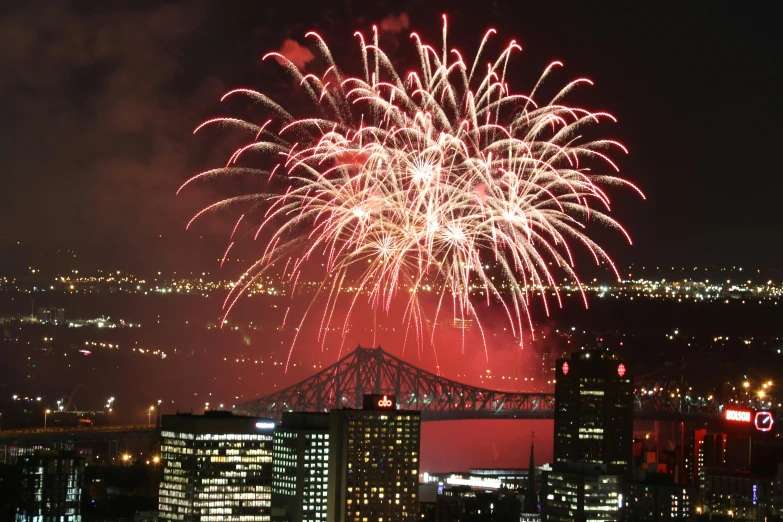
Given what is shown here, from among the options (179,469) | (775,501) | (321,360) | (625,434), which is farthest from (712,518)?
(321,360)

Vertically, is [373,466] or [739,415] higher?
[739,415]

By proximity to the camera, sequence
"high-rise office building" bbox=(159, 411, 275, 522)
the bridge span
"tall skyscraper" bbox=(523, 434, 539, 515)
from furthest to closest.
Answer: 1. the bridge span
2. "tall skyscraper" bbox=(523, 434, 539, 515)
3. "high-rise office building" bbox=(159, 411, 275, 522)

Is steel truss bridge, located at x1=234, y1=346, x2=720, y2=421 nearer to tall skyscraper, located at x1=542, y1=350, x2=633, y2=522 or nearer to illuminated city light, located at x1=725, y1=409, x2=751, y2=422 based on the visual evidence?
illuminated city light, located at x1=725, y1=409, x2=751, y2=422

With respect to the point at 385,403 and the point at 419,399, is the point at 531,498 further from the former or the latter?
the point at 419,399

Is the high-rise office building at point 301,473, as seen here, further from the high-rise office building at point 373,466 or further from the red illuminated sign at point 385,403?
the red illuminated sign at point 385,403

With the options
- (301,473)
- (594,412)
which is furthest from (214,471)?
(594,412)

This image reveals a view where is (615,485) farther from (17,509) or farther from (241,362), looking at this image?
(241,362)

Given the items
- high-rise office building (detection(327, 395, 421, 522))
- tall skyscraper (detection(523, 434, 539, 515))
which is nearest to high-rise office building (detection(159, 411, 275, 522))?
high-rise office building (detection(327, 395, 421, 522))
